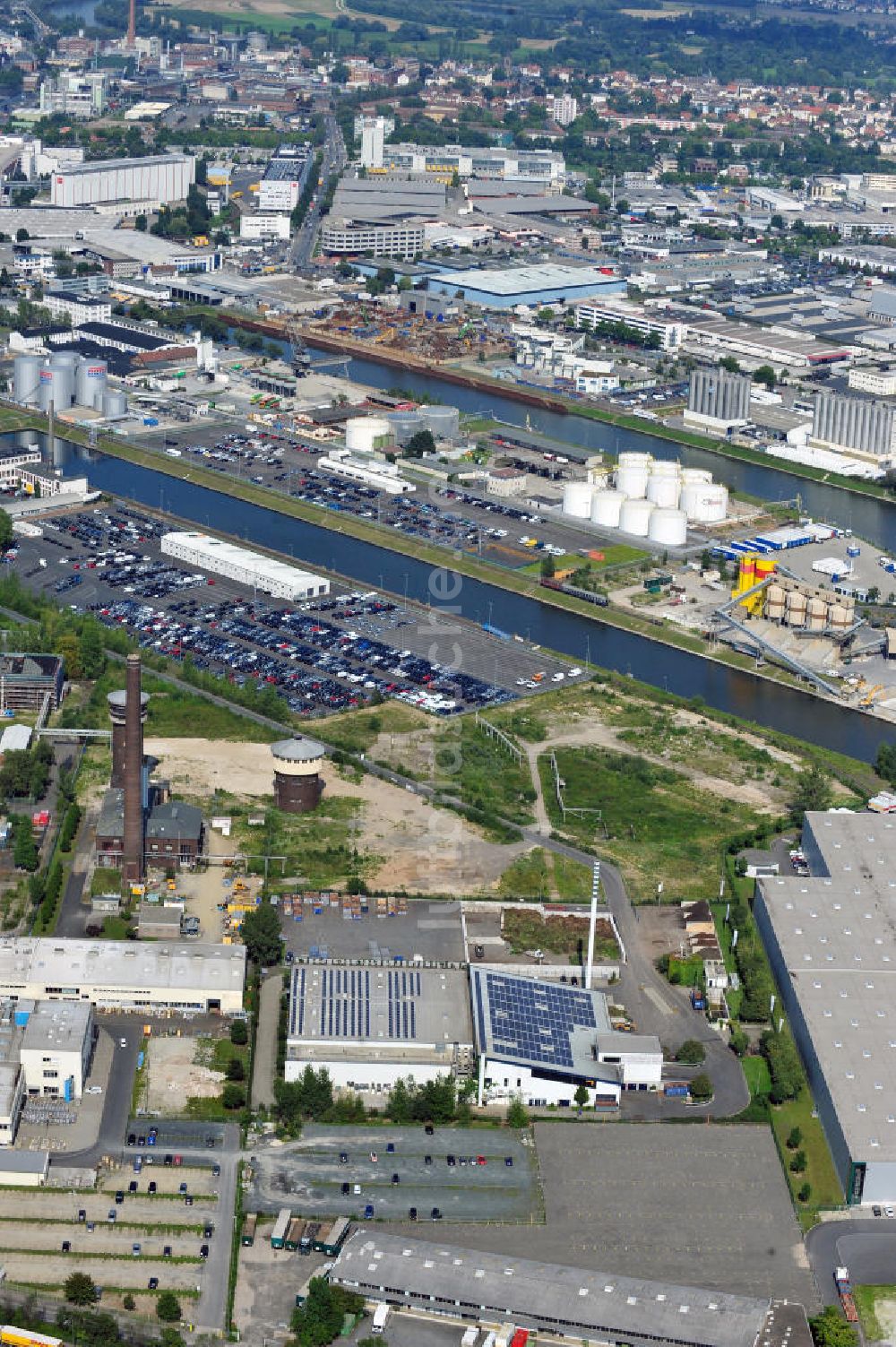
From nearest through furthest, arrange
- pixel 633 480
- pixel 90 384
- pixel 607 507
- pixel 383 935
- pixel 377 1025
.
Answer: pixel 377 1025
pixel 383 935
pixel 607 507
pixel 633 480
pixel 90 384

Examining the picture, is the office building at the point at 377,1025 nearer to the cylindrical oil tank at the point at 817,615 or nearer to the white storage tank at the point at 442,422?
the cylindrical oil tank at the point at 817,615

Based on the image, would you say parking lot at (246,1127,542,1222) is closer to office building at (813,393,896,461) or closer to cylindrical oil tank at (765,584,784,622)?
cylindrical oil tank at (765,584,784,622)

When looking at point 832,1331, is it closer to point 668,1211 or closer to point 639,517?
point 668,1211

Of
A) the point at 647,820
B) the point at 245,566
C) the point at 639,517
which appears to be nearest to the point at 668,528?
the point at 639,517

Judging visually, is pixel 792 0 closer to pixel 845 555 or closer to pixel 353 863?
pixel 845 555

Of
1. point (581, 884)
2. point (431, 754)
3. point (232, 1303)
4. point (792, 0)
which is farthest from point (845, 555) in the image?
point (792, 0)

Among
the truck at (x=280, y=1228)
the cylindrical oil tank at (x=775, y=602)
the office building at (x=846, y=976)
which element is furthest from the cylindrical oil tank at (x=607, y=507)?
the truck at (x=280, y=1228)

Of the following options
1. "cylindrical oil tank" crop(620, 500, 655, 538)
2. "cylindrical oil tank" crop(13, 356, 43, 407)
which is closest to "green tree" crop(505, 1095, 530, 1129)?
"cylindrical oil tank" crop(620, 500, 655, 538)

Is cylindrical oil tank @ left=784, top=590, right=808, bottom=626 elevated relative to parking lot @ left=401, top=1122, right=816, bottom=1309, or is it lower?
elevated
